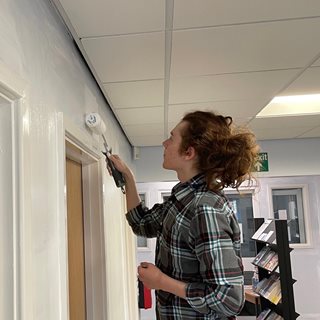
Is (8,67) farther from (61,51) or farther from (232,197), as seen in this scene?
(232,197)

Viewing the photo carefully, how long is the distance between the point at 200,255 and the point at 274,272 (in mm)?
2620

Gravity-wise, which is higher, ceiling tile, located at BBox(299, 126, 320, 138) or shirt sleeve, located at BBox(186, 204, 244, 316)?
ceiling tile, located at BBox(299, 126, 320, 138)

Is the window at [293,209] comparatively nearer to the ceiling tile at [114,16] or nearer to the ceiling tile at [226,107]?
the ceiling tile at [226,107]

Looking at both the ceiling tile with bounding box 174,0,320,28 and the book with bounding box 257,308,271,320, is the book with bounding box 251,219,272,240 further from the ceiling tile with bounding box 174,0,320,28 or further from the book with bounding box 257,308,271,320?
the ceiling tile with bounding box 174,0,320,28

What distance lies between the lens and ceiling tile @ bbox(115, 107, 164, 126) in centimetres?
291

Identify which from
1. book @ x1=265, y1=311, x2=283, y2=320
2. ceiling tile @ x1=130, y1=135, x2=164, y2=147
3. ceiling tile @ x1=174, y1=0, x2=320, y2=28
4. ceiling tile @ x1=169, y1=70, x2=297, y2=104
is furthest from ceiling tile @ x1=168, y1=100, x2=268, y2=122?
book @ x1=265, y1=311, x2=283, y2=320

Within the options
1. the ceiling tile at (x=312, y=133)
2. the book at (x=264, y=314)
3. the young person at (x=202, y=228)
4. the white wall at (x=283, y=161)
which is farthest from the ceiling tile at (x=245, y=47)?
the white wall at (x=283, y=161)

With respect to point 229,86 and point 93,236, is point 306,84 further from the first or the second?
point 93,236

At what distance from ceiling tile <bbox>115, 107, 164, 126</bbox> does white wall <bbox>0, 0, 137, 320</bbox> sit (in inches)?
45.4

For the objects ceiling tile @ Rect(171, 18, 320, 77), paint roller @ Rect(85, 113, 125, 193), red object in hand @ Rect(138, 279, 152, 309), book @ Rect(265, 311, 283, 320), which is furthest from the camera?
red object in hand @ Rect(138, 279, 152, 309)

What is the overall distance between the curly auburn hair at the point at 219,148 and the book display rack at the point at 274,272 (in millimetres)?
2009

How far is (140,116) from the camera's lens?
310cm

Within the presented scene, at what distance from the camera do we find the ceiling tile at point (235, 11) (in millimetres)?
1408

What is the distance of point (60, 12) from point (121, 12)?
250 mm
